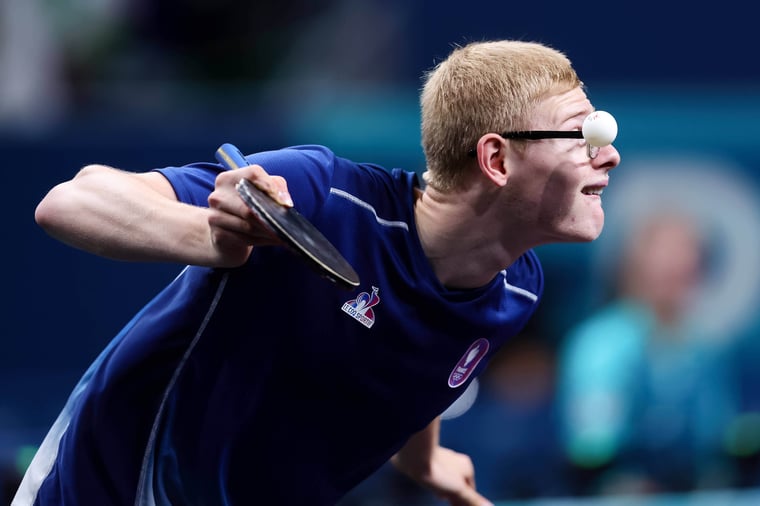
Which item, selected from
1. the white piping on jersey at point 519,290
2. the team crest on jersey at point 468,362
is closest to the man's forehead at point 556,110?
the white piping on jersey at point 519,290

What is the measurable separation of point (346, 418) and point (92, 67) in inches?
198

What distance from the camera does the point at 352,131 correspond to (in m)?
6.74

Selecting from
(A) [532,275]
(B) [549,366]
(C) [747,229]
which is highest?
(A) [532,275]

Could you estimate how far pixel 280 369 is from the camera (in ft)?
10.1

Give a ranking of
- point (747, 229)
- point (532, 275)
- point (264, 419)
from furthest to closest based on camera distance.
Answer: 1. point (747, 229)
2. point (532, 275)
3. point (264, 419)

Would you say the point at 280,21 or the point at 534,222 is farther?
the point at 280,21

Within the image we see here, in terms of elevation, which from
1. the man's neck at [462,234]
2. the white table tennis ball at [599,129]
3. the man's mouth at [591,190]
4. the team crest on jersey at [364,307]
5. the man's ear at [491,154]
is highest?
the white table tennis ball at [599,129]

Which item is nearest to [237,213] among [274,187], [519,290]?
[274,187]

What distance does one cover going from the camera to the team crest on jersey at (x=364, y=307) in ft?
10.0

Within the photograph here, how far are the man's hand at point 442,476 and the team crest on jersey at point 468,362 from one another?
424 mm

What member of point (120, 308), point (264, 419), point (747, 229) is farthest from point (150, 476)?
point (747, 229)

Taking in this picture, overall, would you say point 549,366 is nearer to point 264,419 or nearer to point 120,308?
point 120,308

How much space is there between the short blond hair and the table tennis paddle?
2.64 ft

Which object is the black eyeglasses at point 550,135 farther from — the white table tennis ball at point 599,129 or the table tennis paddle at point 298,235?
the table tennis paddle at point 298,235
